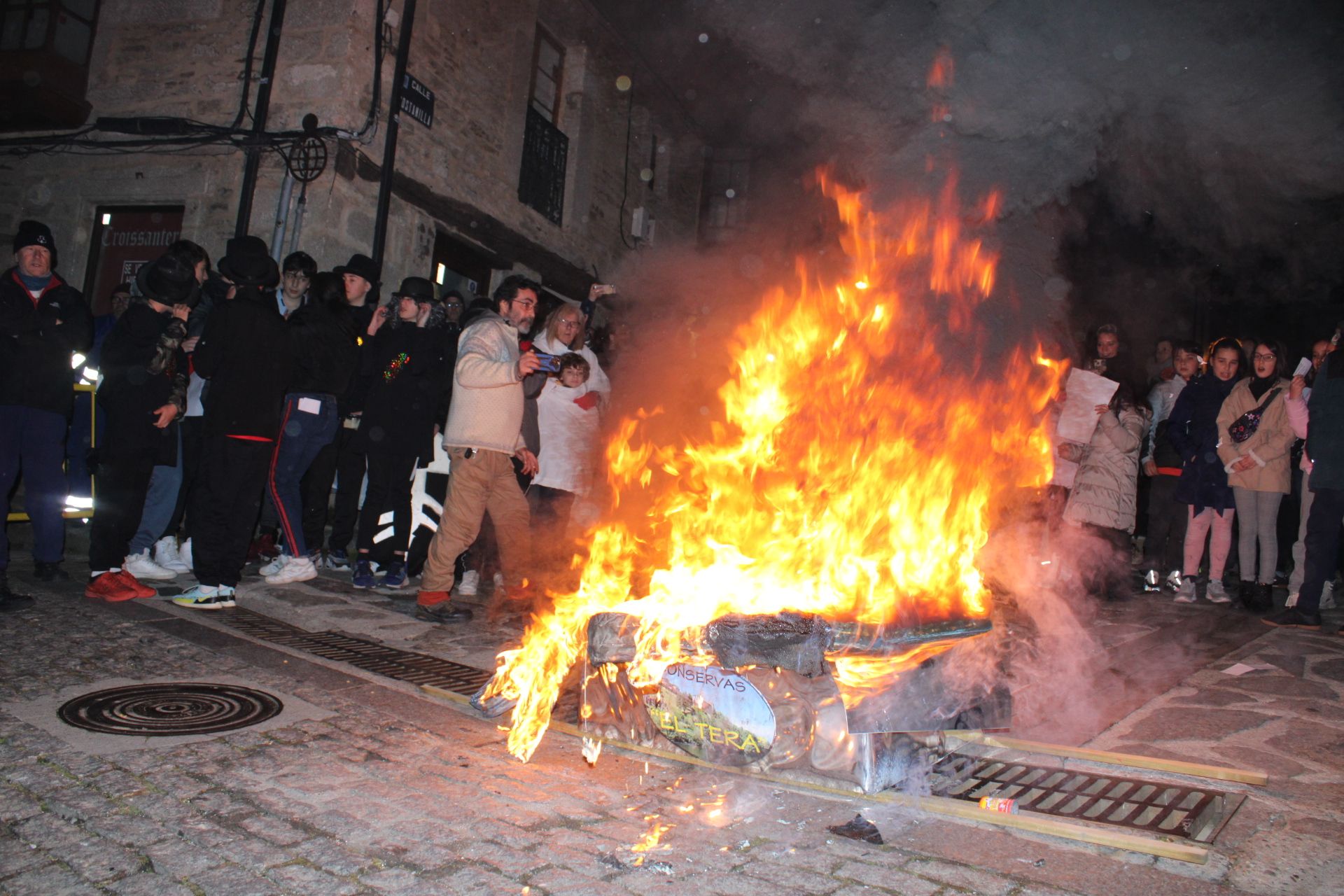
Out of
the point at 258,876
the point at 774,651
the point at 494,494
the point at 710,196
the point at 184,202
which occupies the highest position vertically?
the point at 710,196

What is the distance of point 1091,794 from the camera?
3096 millimetres

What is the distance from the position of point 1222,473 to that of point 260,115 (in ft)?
34.3

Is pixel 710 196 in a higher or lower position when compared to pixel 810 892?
higher

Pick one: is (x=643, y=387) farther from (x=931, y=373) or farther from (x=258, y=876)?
(x=258, y=876)

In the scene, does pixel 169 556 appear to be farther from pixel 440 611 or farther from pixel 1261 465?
pixel 1261 465

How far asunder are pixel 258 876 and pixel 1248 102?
4882 mm

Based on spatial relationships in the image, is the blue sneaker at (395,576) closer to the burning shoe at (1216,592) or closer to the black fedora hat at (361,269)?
the black fedora hat at (361,269)

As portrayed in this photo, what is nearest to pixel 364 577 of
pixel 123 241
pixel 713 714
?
pixel 713 714

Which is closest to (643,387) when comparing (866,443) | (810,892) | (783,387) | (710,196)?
(783,387)

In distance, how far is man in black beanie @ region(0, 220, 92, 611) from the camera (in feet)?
16.9

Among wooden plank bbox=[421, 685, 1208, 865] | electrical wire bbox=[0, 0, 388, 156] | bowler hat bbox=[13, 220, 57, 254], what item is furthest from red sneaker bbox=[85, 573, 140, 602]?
electrical wire bbox=[0, 0, 388, 156]

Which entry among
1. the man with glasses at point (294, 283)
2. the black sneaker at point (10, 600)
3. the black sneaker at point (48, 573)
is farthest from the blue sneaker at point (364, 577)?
the black sneaker at point (10, 600)

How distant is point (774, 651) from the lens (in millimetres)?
2984

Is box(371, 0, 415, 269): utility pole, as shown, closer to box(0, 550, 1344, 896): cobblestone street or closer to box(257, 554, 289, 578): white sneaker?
box(257, 554, 289, 578): white sneaker
